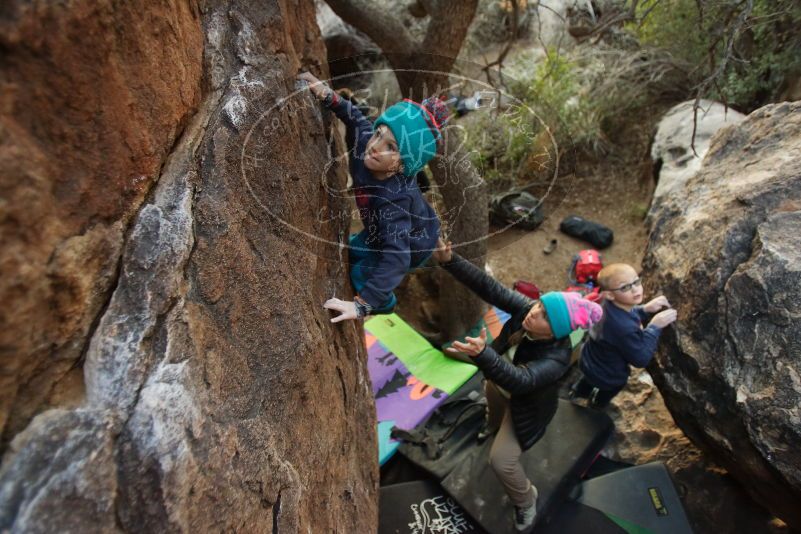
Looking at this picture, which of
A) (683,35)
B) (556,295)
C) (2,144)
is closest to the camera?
(2,144)

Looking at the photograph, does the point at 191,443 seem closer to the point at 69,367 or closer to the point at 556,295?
the point at 69,367

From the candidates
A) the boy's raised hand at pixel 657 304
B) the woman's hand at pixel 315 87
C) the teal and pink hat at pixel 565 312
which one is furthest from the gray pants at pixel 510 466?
A: the woman's hand at pixel 315 87

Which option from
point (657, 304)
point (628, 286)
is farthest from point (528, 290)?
point (628, 286)

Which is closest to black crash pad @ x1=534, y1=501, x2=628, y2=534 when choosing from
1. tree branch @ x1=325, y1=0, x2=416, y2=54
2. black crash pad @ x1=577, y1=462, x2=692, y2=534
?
black crash pad @ x1=577, y1=462, x2=692, y2=534

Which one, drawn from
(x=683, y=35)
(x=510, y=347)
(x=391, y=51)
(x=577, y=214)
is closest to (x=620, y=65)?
(x=683, y=35)

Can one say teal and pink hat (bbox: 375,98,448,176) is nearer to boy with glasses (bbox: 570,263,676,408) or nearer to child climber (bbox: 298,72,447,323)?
child climber (bbox: 298,72,447,323)

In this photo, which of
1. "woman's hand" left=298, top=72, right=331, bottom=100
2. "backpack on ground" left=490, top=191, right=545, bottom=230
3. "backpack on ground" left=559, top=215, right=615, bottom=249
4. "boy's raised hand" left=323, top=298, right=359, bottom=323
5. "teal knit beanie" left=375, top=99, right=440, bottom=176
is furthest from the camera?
"backpack on ground" left=559, top=215, right=615, bottom=249

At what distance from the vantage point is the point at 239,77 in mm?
1576

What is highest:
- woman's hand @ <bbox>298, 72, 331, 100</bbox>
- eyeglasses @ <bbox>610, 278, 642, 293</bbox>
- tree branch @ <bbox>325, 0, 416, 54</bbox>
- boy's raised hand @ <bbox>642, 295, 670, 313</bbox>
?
tree branch @ <bbox>325, 0, 416, 54</bbox>

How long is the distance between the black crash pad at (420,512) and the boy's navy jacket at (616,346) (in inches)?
45.2

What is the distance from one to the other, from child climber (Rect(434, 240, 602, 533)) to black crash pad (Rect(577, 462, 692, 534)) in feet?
1.24

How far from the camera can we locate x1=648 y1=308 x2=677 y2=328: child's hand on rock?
261cm

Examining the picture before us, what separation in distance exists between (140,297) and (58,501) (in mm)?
418

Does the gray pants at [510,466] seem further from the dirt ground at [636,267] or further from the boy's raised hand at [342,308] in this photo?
the boy's raised hand at [342,308]
